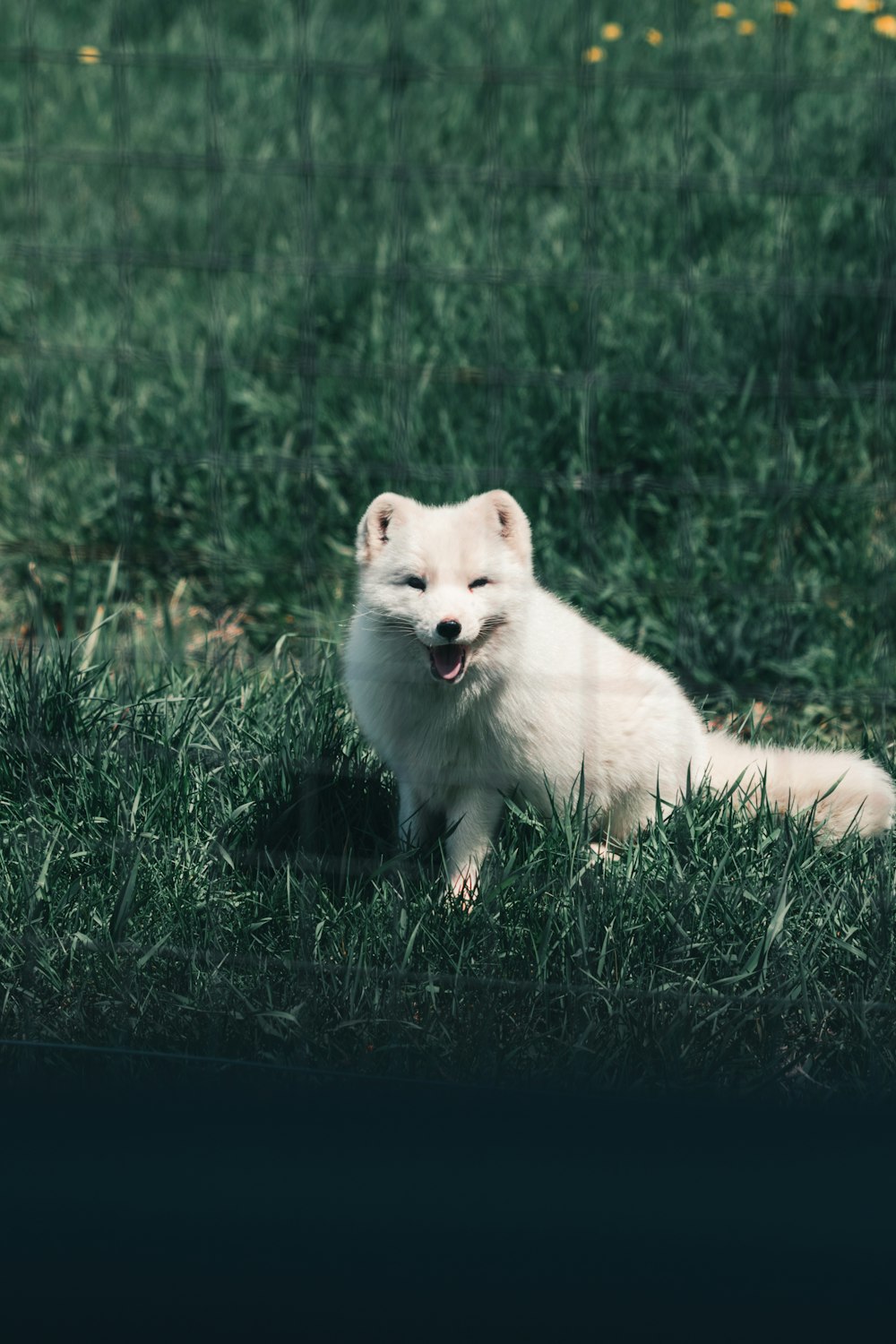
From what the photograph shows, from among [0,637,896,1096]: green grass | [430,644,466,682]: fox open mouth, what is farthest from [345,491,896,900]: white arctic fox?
[0,637,896,1096]: green grass

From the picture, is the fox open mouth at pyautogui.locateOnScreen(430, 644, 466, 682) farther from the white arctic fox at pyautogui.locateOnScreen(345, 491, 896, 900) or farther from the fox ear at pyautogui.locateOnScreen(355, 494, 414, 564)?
the fox ear at pyautogui.locateOnScreen(355, 494, 414, 564)

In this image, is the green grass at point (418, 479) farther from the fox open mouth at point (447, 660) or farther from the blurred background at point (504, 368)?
the fox open mouth at point (447, 660)

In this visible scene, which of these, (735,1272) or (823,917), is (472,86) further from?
(735,1272)

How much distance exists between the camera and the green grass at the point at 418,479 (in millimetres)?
3180

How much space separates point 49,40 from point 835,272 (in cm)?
497

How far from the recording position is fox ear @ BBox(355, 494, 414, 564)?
3396 millimetres

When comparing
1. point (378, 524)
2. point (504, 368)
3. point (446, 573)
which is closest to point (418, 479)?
point (504, 368)

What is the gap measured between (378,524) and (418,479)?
180 cm

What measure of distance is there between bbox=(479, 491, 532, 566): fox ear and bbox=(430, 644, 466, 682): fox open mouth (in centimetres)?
26

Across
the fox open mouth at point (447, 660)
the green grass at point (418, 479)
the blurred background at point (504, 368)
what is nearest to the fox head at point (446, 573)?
the fox open mouth at point (447, 660)

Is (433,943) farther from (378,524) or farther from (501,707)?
(378,524)

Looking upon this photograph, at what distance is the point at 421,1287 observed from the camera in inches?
85.0

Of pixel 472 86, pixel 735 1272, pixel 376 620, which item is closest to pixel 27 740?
pixel 376 620

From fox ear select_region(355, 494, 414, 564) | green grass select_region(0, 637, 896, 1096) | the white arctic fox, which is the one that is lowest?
green grass select_region(0, 637, 896, 1096)
